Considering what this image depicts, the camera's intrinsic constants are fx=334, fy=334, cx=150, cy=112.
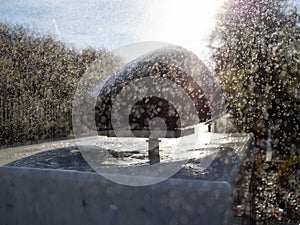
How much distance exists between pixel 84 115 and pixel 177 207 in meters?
1.23

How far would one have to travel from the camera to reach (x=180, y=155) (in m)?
3.16

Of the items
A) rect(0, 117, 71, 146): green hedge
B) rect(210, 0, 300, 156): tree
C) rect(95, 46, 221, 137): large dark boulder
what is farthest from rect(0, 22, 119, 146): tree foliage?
rect(95, 46, 221, 137): large dark boulder

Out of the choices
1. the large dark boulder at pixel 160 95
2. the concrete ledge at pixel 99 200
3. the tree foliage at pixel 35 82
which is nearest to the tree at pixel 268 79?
the large dark boulder at pixel 160 95

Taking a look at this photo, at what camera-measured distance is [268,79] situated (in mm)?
5801

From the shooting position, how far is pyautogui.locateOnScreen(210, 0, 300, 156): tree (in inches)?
221

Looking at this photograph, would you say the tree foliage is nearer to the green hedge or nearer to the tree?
the green hedge

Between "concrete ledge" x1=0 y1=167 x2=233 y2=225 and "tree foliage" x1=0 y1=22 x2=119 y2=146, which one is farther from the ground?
"tree foliage" x1=0 y1=22 x2=119 y2=146

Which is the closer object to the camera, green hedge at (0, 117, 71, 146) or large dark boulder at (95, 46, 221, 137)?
large dark boulder at (95, 46, 221, 137)

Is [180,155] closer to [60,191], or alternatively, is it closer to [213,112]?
[213,112]

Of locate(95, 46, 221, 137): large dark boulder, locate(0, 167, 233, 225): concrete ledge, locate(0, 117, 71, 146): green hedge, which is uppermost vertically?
locate(95, 46, 221, 137): large dark boulder

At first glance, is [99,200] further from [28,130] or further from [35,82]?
[35,82]

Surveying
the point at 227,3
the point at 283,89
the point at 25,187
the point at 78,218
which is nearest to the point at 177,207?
the point at 78,218

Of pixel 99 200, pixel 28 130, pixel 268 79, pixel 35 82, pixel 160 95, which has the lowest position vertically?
pixel 99 200

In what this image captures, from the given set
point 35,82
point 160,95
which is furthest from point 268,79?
point 35,82
